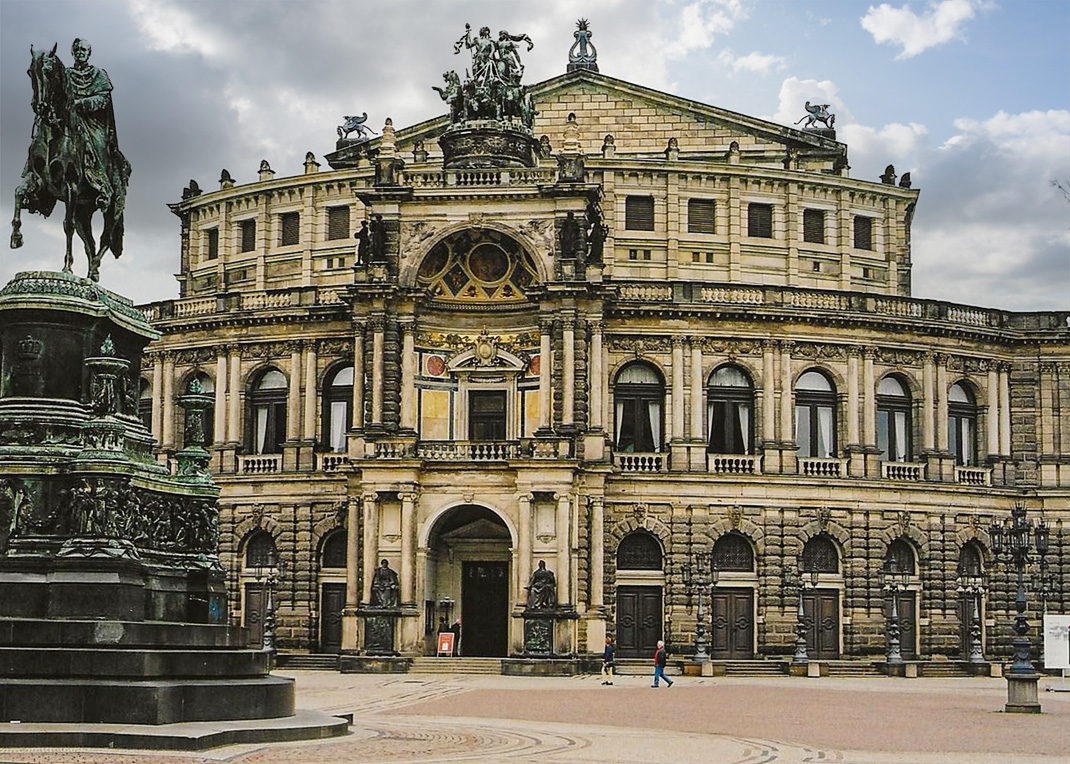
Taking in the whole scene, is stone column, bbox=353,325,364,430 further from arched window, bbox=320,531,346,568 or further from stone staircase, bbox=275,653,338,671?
stone staircase, bbox=275,653,338,671

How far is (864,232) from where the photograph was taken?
244ft

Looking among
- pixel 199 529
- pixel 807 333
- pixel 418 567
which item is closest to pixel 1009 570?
pixel 807 333

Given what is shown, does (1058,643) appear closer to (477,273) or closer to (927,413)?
(927,413)

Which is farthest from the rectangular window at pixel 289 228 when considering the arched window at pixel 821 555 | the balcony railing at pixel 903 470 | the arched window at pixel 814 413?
the balcony railing at pixel 903 470

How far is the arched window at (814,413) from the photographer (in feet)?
211

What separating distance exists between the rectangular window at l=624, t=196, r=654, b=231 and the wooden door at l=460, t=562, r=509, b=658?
17191 mm

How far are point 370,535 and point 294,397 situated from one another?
8.94 metres

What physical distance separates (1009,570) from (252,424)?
3055cm

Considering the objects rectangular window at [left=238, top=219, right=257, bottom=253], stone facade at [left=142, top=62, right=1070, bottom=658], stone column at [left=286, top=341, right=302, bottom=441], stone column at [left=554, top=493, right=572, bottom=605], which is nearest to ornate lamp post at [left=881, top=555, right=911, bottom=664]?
stone facade at [left=142, top=62, right=1070, bottom=658]

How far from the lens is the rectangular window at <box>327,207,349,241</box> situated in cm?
7375

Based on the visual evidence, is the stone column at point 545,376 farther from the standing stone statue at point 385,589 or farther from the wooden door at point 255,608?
the wooden door at point 255,608

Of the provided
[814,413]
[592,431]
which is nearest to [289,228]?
[592,431]

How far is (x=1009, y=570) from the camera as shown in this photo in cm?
6625

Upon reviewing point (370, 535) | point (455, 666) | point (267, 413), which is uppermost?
point (267, 413)
